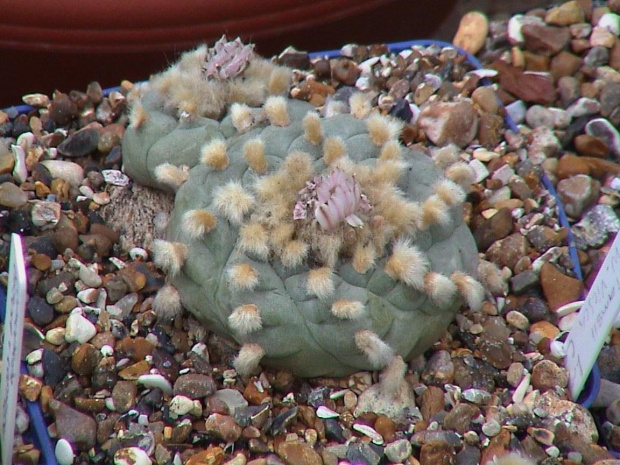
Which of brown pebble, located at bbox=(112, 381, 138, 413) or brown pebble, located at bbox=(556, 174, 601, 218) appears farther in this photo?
brown pebble, located at bbox=(556, 174, 601, 218)

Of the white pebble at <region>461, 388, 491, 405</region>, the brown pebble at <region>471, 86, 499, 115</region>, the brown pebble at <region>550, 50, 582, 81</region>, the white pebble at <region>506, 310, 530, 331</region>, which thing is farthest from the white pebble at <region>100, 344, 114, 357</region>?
the brown pebble at <region>550, 50, 582, 81</region>

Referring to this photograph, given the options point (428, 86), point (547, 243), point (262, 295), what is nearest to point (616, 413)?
point (547, 243)

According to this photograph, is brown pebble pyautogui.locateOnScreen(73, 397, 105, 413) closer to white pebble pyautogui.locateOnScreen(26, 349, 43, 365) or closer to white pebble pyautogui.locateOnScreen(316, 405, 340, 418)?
white pebble pyautogui.locateOnScreen(26, 349, 43, 365)

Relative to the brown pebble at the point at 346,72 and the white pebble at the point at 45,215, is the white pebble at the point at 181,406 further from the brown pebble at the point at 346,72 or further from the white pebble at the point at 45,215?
the brown pebble at the point at 346,72

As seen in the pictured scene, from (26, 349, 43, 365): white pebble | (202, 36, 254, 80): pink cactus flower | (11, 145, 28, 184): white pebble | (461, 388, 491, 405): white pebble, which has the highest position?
(202, 36, 254, 80): pink cactus flower

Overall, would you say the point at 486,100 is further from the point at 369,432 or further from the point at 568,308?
the point at 369,432

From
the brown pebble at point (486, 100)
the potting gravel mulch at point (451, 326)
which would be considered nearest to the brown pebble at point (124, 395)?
the potting gravel mulch at point (451, 326)
